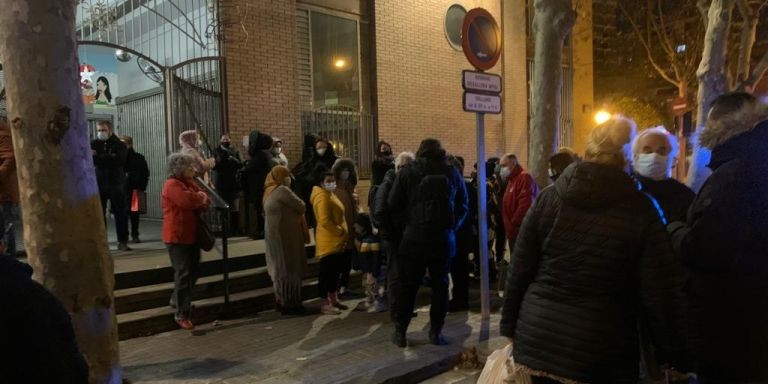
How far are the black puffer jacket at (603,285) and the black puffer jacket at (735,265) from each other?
197mm

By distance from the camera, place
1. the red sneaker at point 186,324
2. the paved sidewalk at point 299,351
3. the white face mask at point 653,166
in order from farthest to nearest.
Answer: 1. the red sneaker at point 186,324
2. the paved sidewalk at point 299,351
3. the white face mask at point 653,166

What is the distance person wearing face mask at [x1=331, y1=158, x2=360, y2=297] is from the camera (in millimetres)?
7180

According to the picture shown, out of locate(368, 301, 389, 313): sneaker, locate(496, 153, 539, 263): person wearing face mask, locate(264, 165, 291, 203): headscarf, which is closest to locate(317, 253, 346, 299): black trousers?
locate(368, 301, 389, 313): sneaker

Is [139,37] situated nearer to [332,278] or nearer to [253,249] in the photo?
[253,249]

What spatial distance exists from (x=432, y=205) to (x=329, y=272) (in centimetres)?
207

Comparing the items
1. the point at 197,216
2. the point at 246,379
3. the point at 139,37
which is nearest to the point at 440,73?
the point at 139,37

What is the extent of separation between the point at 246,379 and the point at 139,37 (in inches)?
344

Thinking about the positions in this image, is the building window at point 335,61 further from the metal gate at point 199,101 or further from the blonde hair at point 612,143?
the blonde hair at point 612,143

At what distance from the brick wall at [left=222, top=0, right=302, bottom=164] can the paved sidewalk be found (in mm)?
4730

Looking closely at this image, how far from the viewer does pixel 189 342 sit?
19.9 feet

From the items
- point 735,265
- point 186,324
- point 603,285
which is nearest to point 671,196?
point 735,265

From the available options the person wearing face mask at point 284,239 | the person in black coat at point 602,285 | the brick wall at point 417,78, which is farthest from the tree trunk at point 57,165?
the brick wall at point 417,78

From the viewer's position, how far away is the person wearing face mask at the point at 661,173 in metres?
3.46

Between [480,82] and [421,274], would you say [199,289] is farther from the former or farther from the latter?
[480,82]
